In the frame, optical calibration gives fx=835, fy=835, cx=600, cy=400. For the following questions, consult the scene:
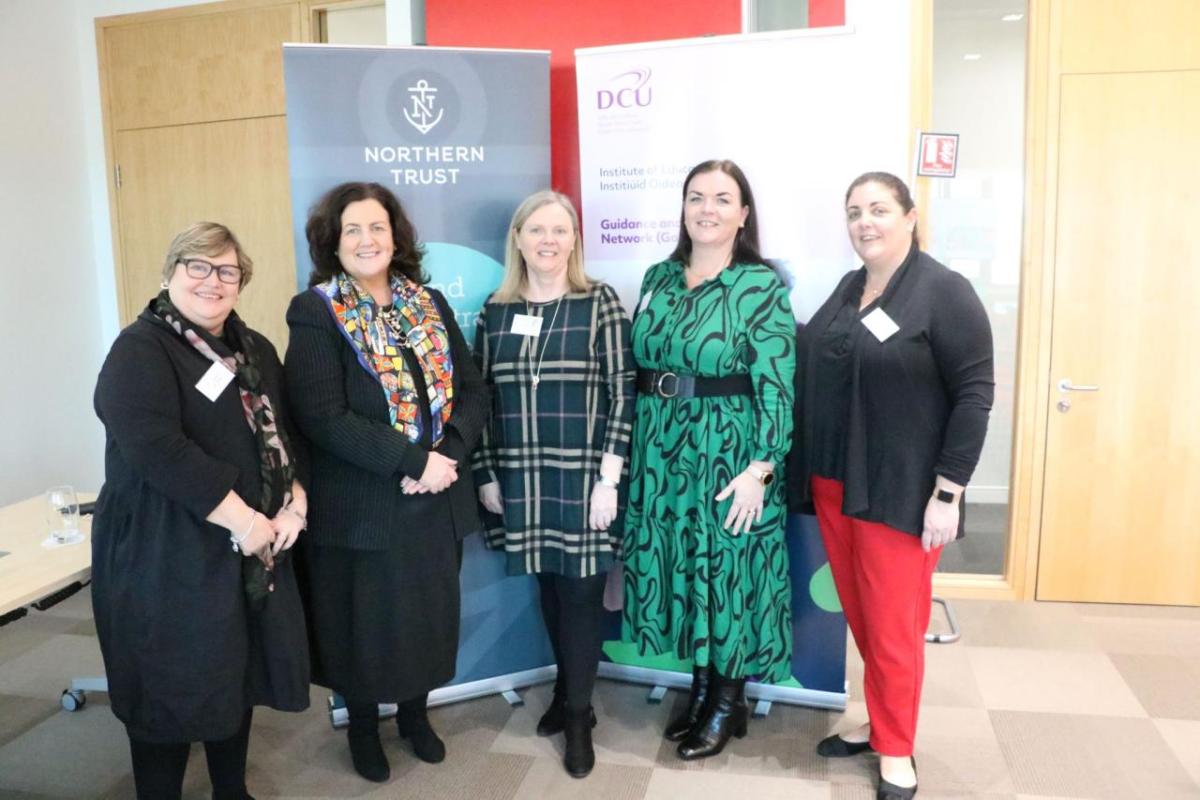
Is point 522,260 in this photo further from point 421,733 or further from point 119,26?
point 119,26

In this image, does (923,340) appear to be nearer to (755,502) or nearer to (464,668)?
(755,502)

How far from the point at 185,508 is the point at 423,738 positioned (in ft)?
3.43

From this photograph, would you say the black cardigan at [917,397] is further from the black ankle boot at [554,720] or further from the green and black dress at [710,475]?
the black ankle boot at [554,720]

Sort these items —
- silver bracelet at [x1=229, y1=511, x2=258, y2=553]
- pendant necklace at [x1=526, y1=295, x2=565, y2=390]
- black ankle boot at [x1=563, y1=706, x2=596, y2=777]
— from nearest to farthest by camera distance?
silver bracelet at [x1=229, y1=511, x2=258, y2=553], pendant necklace at [x1=526, y1=295, x2=565, y2=390], black ankle boot at [x1=563, y1=706, x2=596, y2=777]

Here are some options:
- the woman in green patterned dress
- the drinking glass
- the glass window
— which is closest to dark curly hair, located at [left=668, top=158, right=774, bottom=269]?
the woman in green patterned dress

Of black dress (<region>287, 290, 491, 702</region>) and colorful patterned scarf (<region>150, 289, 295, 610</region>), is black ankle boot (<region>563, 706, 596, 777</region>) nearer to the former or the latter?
black dress (<region>287, 290, 491, 702</region>)

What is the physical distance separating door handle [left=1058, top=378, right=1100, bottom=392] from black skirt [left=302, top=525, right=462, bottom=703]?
2.54m

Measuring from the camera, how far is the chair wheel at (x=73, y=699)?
2.64 m

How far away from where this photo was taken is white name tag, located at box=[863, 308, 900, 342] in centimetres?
196

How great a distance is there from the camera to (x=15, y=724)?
2.58 meters

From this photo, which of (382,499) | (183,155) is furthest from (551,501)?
(183,155)

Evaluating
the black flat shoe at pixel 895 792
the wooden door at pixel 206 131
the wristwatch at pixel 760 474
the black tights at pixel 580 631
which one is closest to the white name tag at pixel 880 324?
the wristwatch at pixel 760 474

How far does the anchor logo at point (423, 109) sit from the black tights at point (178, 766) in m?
1.64

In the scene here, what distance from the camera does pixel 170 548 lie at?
5.58 ft
